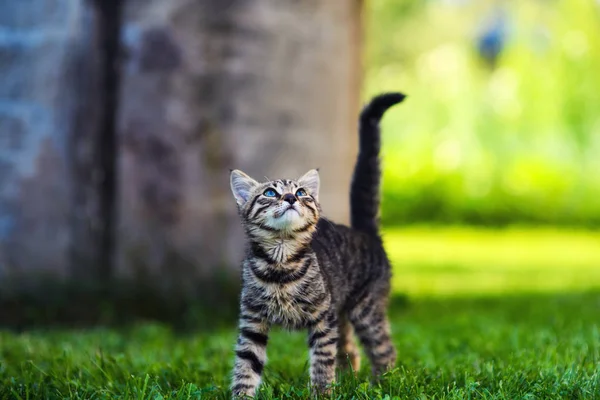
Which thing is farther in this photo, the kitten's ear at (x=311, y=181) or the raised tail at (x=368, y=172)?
the raised tail at (x=368, y=172)

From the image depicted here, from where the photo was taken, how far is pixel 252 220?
3.21 metres

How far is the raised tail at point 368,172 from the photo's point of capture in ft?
12.6

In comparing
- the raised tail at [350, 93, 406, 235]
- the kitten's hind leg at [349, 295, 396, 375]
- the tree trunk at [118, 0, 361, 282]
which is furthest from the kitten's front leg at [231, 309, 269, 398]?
the tree trunk at [118, 0, 361, 282]

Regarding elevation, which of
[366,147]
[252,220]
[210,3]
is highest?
[210,3]

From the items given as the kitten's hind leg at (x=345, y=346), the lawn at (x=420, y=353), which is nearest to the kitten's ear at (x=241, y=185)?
the lawn at (x=420, y=353)

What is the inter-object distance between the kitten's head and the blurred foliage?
11.9 m

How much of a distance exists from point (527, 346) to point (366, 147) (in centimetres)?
152

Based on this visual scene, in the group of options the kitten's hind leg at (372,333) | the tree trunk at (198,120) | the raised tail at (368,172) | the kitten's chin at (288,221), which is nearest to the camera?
the kitten's chin at (288,221)

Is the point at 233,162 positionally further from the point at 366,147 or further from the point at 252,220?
the point at 252,220

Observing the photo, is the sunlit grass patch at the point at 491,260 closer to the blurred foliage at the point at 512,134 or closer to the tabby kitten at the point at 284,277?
the blurred foliage at the point at 512,134

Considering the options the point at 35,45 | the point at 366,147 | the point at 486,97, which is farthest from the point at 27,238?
the point at 486,97

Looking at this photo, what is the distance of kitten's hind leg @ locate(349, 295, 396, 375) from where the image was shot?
3736mm

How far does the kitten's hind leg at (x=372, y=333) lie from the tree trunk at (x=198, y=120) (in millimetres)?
2338

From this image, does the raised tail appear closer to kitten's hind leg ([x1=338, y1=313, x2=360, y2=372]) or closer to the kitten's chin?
kitten's hind leg ([x1=338, y1=313, x2=360, y2=372])
